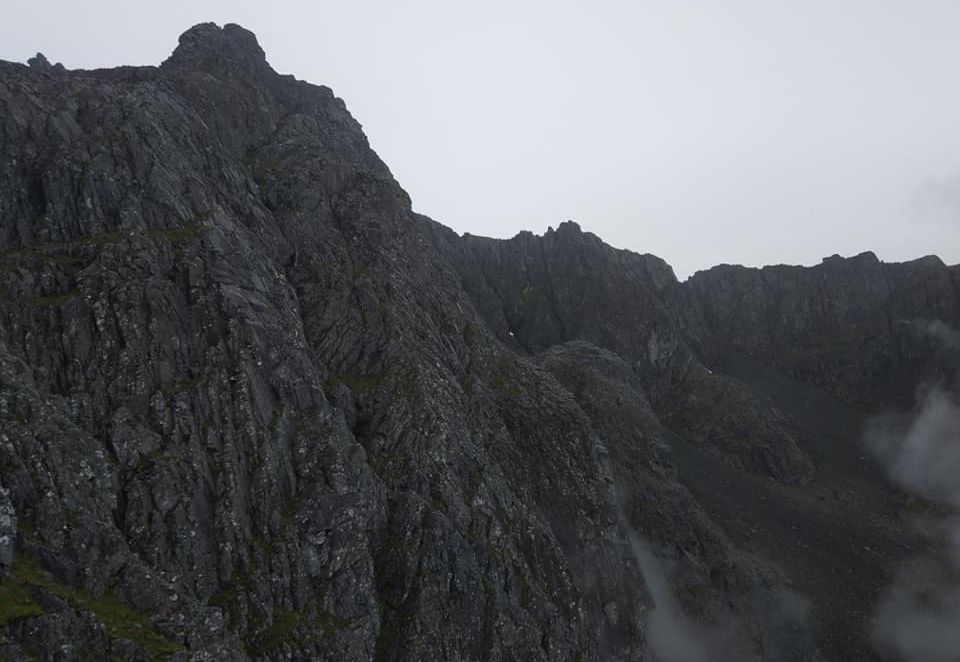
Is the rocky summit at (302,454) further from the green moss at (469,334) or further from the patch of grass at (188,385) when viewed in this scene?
the green moss at (469,334)

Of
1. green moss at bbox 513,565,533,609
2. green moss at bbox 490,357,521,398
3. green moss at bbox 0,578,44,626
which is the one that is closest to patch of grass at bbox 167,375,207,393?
green moss at bbox 0,578,44,626

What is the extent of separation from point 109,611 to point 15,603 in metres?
5.62

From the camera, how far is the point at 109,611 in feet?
129

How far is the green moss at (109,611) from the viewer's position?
37.4 meters

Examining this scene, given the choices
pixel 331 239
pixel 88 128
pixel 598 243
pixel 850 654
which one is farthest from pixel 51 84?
pixel 598 243

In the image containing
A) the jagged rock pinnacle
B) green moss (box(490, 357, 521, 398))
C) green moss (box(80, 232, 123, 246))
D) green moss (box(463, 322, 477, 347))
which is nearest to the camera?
green moss (box(80, 232, 123, 246))

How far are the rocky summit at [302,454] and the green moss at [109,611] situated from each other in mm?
225

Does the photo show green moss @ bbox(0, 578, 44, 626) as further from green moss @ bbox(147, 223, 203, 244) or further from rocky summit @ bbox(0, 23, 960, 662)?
green moss @ bbox(147, 223, 203, 244)

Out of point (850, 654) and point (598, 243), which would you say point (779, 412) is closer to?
point (598, 243)

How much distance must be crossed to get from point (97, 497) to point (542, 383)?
7316 centimetres

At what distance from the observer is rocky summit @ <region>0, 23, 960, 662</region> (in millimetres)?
45719

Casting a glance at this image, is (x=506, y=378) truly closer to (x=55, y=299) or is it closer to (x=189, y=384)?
(x=189, y=384)

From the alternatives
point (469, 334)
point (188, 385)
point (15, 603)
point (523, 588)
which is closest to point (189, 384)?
point (188, 385)

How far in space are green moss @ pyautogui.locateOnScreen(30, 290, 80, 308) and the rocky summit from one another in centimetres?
100
